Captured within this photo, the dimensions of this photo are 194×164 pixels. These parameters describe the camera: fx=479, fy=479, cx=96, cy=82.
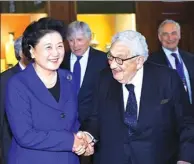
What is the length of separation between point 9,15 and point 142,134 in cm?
446

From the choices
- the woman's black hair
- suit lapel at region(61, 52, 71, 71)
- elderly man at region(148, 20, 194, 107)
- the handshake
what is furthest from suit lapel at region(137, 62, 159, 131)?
elderly man at region(148, 20, 194, 107)

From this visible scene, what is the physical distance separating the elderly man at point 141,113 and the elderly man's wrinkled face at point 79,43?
187cm

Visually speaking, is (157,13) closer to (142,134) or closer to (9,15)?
(9,15)

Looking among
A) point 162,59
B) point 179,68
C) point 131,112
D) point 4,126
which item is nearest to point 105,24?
point 162,59

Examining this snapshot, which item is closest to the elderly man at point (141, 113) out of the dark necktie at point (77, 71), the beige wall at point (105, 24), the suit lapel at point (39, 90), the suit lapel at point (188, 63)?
the suit lapel at point (39, 90)

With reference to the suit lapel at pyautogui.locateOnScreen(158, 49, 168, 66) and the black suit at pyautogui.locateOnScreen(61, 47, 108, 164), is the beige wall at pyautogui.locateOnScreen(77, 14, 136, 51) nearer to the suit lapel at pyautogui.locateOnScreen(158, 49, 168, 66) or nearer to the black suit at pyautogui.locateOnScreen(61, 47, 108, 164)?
the suit lapel at pyautogui.locateOnScreen(158, 49, 168, 66)

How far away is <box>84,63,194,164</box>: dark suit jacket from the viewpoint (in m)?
3.04

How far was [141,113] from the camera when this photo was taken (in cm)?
306

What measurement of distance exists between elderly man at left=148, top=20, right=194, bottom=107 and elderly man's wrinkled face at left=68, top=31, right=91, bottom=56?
0.95 meters

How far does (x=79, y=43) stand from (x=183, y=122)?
7.09 feet

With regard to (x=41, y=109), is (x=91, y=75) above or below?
below

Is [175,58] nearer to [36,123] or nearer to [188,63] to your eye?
[188,63]

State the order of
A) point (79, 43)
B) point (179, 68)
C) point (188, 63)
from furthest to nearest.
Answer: point (188, 63) → point (179, 68) → point (79, 43)

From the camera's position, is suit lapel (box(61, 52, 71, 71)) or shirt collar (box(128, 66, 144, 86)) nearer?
shirt collar (box(128, 66, 144, 86))
